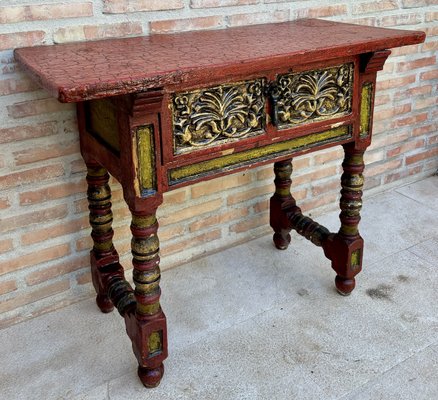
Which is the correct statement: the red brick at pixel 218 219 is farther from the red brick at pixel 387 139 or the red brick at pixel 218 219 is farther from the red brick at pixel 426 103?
the red brick at pixel 426 103

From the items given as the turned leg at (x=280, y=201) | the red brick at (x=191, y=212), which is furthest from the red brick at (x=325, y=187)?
the red brick at (x=191, y=212)

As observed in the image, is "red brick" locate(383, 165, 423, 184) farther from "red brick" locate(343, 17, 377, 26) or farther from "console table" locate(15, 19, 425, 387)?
"console table" locate(15, 19, 425, 387)

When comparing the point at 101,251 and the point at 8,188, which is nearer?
the point at 8,188

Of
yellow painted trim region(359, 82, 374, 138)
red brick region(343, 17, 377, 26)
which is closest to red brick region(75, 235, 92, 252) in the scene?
yellow painted trim region(359, 82, 374, 138)

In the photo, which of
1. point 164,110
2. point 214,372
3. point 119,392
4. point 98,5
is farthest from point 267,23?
point 119,392

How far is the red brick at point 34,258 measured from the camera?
6.18ft

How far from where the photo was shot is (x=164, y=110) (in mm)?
1392

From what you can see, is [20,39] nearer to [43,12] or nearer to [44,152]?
[43,12]

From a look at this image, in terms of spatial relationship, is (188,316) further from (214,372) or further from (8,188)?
(8,188)

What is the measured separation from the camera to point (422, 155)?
9.98ft

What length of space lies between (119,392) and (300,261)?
95 cm

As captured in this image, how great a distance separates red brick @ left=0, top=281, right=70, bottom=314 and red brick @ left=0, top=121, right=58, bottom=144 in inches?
21.9

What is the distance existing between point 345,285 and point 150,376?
81cm

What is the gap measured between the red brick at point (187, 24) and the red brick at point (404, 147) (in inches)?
51.0
